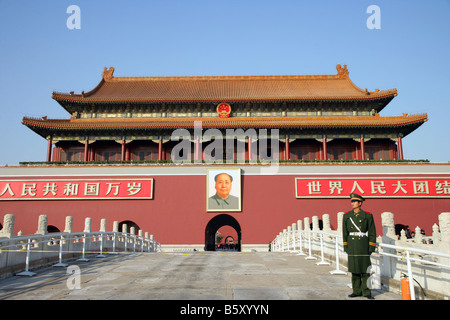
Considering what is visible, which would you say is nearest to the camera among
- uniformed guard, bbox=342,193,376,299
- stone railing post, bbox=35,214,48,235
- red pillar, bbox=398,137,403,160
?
uniformed guard, bbox=342,193,376,299

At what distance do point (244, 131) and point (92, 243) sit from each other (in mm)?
14789

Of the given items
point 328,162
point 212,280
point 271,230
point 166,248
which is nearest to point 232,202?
point 271,230

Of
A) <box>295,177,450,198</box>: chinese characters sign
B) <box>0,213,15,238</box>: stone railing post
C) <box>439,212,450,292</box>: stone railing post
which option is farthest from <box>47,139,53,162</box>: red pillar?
<box>439,212,450,292</box>: stone railing post

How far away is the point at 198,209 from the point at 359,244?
56.2 feet

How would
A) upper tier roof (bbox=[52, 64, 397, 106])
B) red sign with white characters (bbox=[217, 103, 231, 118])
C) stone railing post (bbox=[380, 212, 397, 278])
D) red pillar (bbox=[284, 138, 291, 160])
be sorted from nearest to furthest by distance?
stone railing post (bbox=[380, 212, 397, 278]) < red pillar (bbox=[284, 138, 291, 160]) < upper tier roof (bbox=[52, 64, 397, 106]) < red sign with white characters (bbox=[217, 103, 231, 118])

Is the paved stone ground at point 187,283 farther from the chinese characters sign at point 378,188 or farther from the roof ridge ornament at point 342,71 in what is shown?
the roof ridge ornament at point 342,71

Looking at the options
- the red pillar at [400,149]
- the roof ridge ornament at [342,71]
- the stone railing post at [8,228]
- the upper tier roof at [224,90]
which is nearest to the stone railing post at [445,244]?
the stone railing post at [8,228]

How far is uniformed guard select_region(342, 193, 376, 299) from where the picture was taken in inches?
235

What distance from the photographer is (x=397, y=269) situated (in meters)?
6.43

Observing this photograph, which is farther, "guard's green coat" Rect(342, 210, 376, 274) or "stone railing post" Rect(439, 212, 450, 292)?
"guard's green coat" Rect(342, 210, 376, 274)

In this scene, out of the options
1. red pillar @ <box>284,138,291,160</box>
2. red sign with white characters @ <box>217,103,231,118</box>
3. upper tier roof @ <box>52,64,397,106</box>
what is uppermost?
upper tier roof @ <box>52,64,397,106</box>

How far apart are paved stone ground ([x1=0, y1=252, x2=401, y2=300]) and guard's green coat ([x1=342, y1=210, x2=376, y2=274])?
509 mm

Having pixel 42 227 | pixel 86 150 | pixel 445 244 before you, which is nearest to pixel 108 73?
pixel 86 150

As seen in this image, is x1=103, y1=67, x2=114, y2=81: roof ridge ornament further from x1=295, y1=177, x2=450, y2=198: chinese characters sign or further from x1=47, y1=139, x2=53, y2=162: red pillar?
x1=295, y1=177, x2=450, y2=198: chinese characters sign
